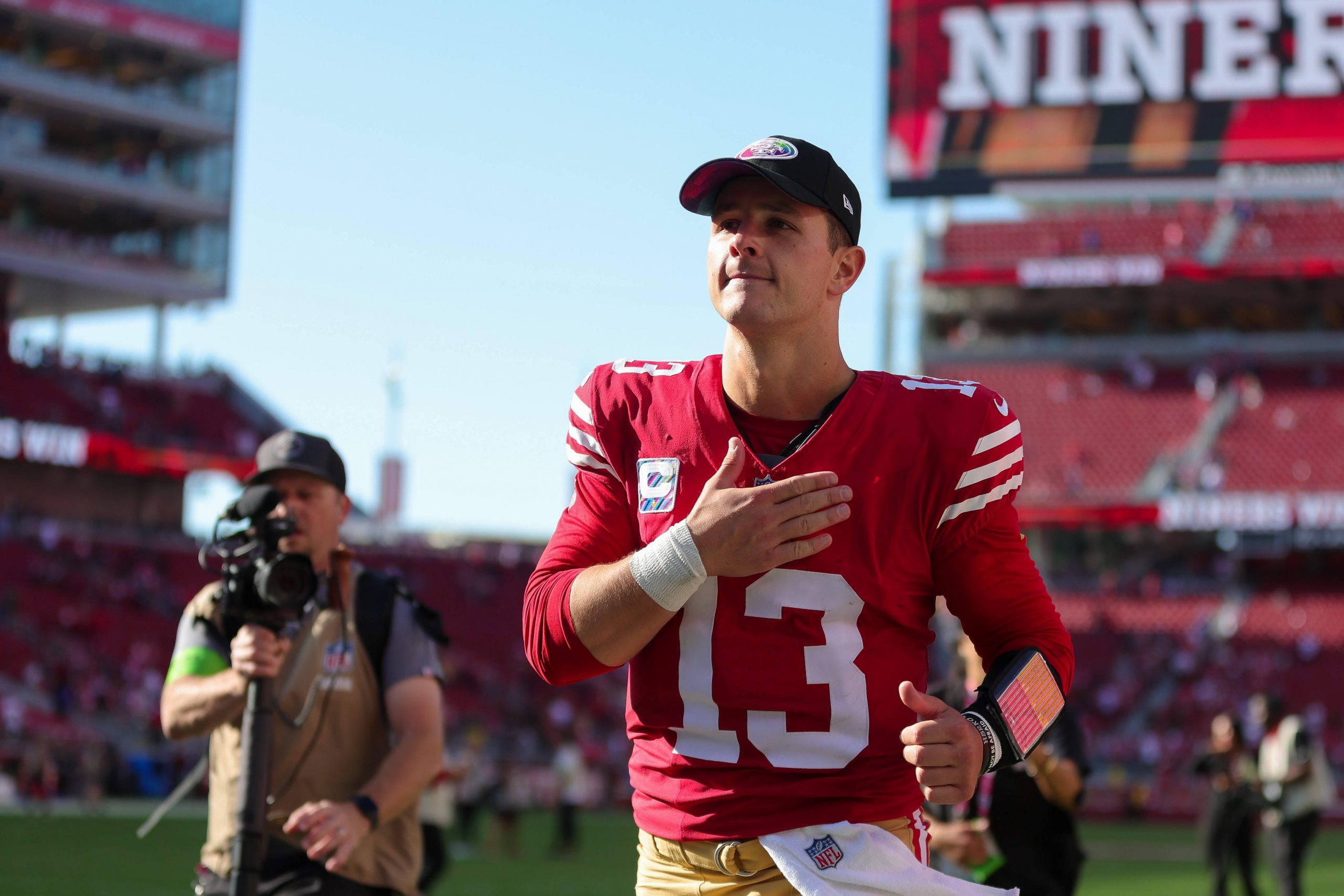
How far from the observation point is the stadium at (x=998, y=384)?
30.7 metres

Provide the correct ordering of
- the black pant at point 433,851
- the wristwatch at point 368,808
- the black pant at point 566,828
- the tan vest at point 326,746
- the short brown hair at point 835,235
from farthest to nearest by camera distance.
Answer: the black pant at point 566,828, the black pant at point 433,851, the tan vest at point 326,746, the wristwatch at point 368,808, the short brown hair at point 835,235

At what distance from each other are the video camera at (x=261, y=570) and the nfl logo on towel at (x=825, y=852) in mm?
1736

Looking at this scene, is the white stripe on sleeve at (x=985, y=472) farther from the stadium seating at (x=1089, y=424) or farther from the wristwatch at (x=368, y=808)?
the stadium seating at (x=1089, y=424)

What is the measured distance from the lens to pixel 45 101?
42062 millimetres

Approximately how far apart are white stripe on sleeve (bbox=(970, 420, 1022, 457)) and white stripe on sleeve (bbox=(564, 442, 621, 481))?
725mm

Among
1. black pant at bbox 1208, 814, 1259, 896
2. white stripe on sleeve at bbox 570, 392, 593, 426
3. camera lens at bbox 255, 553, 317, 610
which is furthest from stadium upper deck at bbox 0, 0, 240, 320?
white stripe on sleeve at bbox 570, 392, 593, 426

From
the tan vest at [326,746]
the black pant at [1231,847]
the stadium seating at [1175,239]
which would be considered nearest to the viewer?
the tan vest at [326,746]

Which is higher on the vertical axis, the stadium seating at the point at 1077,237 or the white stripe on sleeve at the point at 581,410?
the stadium seating at the point at 1077,237

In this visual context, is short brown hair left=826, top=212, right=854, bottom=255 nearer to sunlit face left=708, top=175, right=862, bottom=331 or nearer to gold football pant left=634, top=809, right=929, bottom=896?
sunlit face left=708, top=175, right=862, bottom=331

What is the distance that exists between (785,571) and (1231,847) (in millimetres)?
10465

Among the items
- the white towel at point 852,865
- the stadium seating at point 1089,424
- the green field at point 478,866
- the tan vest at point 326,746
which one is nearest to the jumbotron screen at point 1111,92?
the stadium seating at point 1089,424

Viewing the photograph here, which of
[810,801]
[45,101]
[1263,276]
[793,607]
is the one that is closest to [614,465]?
[793,607]

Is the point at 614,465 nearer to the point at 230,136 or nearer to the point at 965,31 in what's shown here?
the point at 965,31

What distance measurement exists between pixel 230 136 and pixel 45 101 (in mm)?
5086
